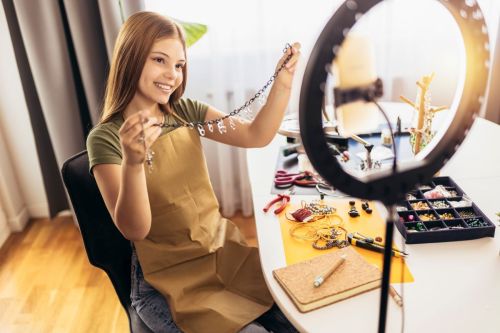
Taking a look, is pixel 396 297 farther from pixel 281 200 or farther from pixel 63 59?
pixel 63 59

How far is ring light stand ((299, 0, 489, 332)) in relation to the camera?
0.48m

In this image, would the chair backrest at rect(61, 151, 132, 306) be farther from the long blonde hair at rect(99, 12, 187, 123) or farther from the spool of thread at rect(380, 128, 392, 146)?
the spool of thread at rect(380, 128, 392, 146)

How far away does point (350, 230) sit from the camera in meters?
1.03

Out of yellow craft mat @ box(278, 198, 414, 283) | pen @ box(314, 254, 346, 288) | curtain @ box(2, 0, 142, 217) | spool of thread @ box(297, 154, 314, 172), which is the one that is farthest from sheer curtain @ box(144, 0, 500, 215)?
pen @ box(314, 254, 346, 288)

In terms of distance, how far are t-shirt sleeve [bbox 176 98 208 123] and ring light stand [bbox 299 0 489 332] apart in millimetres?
749

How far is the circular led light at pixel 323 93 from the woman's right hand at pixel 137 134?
11.9 inches

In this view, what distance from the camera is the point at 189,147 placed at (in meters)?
1.14

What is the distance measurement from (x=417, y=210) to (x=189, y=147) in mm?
574

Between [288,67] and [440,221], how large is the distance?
1.60 feet

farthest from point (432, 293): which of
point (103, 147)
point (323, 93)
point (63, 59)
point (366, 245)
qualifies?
point (63, 59)

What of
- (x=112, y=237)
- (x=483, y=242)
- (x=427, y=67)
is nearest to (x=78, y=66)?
(x=112, y=237)

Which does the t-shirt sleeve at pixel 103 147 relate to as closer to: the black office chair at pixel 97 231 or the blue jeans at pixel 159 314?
the black office chair at pixel 97 231

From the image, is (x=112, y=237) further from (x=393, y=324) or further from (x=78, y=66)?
(x=78, y=66)

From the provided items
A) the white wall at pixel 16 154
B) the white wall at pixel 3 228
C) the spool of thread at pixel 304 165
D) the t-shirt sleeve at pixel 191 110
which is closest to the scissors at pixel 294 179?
the spool of thread at pixel 304 165
